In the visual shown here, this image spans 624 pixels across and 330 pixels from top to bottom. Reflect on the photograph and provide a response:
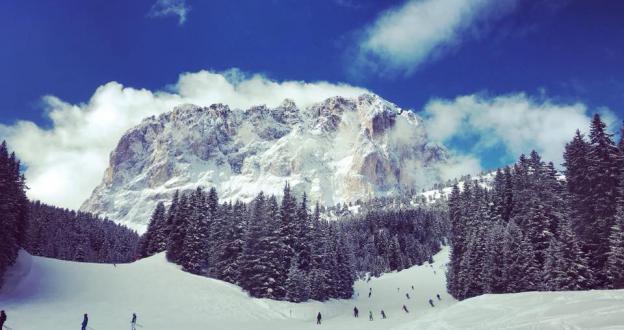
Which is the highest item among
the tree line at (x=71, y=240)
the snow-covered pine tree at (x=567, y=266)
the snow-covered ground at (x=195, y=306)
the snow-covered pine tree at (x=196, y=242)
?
the tree line at (x=71, y=240)

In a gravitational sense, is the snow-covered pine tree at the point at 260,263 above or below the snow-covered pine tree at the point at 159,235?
below

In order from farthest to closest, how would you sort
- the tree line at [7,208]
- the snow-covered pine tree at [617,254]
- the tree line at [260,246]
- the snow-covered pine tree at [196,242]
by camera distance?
the snow-covered pine tree at [196,242] < the tree line at [260,246] < the tree line at [7,208] < the snow-covered pine tree at [617,254]

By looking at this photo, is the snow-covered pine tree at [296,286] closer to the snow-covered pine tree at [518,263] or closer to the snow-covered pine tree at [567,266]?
the snow-covered pine tree at [518,263]

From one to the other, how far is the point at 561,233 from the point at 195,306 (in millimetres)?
39314

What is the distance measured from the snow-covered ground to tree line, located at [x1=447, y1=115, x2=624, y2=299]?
1044 cm

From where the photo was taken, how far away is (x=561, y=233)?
45281 mm

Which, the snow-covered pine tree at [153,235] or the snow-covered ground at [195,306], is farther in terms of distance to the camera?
the snow-covered pine tree at [153,235]

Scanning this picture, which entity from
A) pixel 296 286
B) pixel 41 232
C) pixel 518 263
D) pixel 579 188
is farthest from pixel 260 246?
pixel 41 232

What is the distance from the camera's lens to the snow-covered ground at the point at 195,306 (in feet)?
77.7

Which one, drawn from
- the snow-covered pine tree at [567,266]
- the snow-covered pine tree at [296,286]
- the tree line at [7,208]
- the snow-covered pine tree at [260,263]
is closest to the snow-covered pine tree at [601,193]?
Answer: the snow-covered pine tree at [567,266]

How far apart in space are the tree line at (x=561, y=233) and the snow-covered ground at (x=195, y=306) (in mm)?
10440

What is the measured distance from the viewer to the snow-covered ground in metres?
23.7

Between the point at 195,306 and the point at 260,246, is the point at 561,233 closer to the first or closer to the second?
the point at 260,246

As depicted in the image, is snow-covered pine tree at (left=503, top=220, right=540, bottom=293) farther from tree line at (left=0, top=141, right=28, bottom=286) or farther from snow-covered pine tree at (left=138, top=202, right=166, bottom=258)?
snow-covered pine tree at (left=138, top=202, right=166, bottom=258)
